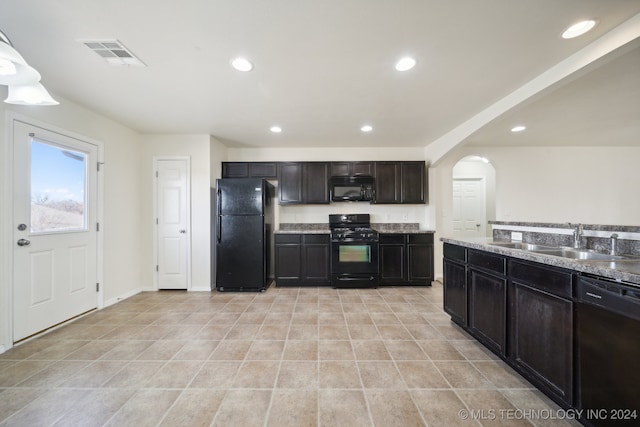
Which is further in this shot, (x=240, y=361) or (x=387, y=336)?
(x=387, y=336)

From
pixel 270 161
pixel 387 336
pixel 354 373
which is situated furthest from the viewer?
pixel 270 161

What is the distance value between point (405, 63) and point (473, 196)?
5.29 m

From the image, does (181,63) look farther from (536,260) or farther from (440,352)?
(440,352)

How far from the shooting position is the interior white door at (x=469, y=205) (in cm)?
599

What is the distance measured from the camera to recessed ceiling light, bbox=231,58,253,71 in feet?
6.31

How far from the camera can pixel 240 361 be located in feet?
6.40

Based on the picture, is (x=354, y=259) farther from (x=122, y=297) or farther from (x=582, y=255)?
(x=122, y=297)

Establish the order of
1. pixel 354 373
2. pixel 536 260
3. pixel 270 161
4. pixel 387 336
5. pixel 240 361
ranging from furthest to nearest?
pixel 270 161 < pixel 387 336 < pixel 240 361 < pixel 354 373 < pixel 536 260

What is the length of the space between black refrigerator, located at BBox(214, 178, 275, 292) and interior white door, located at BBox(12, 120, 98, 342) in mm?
1514

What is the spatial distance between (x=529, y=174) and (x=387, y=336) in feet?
14.8

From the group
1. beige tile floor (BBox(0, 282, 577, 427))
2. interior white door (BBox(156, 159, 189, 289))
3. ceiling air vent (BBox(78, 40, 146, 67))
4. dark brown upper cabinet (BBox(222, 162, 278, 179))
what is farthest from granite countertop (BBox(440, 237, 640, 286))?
interior white door (BBox(156, 159, 189, 289))

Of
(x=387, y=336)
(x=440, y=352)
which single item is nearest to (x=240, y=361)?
(x=387, y=336)

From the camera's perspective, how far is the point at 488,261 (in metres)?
2.00

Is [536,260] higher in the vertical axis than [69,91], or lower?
lower
